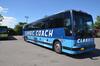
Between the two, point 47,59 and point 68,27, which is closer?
point 47,59

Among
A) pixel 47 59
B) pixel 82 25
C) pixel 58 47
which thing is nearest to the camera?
pixel 47 59

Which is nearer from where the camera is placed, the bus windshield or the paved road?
the paved road

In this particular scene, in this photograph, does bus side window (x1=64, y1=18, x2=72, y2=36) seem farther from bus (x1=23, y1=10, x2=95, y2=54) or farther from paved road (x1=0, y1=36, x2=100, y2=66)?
paved road (x1=0, y1=36, x2=100, y2=66)

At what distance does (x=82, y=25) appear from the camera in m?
10.8

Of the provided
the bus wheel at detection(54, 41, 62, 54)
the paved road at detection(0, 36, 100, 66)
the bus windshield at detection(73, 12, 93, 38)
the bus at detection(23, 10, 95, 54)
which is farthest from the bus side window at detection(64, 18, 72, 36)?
the paved road at detection(0, 36, 100, 66)

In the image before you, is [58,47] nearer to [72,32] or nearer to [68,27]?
[68,27]

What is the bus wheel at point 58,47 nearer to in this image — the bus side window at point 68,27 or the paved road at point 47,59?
the paved road at point 47,59

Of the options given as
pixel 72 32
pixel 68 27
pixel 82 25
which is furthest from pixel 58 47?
pixel 82 25

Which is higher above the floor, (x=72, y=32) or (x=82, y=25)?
(x=82, y=25)

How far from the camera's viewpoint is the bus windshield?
10344 millimetres

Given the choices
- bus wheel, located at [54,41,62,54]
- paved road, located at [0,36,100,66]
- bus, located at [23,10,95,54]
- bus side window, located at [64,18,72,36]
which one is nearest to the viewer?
paved road, located at [0,36,100,66]

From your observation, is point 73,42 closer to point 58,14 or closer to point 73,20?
point 73,20

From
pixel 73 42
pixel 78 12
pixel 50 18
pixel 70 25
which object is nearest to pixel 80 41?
pixel 73 42

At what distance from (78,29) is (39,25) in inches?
271
